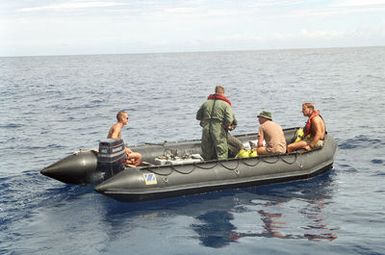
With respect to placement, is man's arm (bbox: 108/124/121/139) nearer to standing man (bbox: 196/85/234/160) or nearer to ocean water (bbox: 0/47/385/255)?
ocean water (bbox: 0/47/385/255)

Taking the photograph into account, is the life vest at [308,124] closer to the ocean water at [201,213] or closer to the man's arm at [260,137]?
the ocean water at [201,213]

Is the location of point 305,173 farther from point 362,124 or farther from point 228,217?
point 362,124

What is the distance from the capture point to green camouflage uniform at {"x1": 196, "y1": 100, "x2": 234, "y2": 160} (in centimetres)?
1092

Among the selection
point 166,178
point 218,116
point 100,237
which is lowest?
point 100,237

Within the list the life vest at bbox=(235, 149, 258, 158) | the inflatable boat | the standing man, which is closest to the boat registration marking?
the inflatable boat

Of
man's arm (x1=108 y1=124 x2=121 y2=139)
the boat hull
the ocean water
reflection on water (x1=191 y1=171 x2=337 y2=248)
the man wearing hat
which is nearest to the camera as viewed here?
the ocean water

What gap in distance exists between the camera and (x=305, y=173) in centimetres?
1163

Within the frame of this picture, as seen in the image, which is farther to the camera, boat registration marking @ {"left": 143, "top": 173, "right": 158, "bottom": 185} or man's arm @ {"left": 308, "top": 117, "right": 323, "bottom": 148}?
man's arm @ {"left": 308, "top": 117, "right": 323, "bottom": 148}

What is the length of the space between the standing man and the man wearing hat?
0.78 metres

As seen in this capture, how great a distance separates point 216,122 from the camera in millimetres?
11000

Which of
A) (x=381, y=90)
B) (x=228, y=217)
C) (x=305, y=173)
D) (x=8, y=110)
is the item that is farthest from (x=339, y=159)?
(x=381, y=90)

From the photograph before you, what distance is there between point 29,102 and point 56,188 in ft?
75.8

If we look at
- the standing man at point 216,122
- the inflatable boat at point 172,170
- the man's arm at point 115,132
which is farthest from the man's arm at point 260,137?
the man's arm at point 115,132

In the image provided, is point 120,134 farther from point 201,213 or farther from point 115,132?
point 201,213
